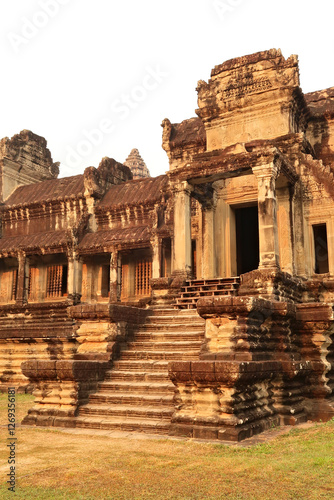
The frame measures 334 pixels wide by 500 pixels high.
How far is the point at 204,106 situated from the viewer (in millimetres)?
15523

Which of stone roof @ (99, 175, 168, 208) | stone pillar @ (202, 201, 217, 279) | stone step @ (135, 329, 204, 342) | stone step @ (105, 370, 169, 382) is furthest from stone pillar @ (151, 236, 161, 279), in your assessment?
stone step @ (105, 370, 169, 382)

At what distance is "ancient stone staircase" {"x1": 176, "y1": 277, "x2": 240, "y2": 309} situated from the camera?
11.8m

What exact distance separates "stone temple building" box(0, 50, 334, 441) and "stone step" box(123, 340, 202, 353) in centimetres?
3

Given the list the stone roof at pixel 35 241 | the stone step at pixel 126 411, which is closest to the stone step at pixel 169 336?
the stone step at pixel 126 411

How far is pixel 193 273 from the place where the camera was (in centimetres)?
1650

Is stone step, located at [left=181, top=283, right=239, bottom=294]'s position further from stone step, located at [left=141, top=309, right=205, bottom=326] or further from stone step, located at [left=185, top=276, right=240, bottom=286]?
stone step, located at [left=141, top=309, right=205, bottom=326]

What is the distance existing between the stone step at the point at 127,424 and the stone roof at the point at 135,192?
12.6 m

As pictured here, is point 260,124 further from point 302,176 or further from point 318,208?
point 318,208

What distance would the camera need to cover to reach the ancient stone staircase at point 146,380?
7453mm

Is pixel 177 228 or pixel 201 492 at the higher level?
pixel 177 228

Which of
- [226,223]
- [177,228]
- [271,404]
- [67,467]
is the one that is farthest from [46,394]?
[226,223]

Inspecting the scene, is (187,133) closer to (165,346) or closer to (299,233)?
(299,233)

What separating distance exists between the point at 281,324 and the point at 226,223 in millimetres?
6420

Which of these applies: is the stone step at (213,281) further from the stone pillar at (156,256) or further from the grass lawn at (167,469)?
the grass lawn at (167,469)
